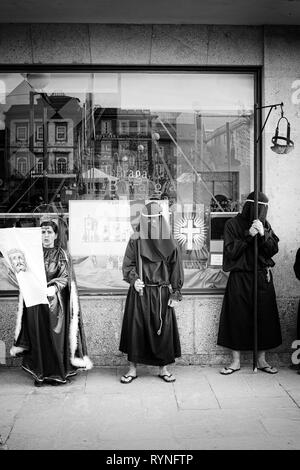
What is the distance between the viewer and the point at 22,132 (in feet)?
24.4

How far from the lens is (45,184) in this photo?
7.36 meters

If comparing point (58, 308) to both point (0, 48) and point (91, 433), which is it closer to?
point (91, 433)

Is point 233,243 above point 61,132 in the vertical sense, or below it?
below

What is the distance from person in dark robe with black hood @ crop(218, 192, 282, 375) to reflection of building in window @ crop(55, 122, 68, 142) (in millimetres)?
2330

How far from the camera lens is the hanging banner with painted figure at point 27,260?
6371 mm

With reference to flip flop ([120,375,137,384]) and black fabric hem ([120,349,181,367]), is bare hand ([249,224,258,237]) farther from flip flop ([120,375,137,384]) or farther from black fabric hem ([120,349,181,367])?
flip flop ([120,375,137,384])

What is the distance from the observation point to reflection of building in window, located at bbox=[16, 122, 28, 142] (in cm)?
741

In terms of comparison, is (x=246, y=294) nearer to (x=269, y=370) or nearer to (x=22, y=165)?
(x=269, y=370)

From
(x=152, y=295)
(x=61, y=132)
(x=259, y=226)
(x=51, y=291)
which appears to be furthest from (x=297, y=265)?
(x=61, y=132)

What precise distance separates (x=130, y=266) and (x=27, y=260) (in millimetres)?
1111

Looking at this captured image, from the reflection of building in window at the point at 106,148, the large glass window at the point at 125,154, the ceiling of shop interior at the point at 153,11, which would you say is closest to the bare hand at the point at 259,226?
the large glass window at the point at 125,154

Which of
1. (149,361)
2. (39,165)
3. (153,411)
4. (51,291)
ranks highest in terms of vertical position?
(39,165)

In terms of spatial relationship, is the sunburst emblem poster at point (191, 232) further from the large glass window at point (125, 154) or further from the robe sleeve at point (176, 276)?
the robe sleeve at point (176, 276)

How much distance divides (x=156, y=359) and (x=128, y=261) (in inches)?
43.7
